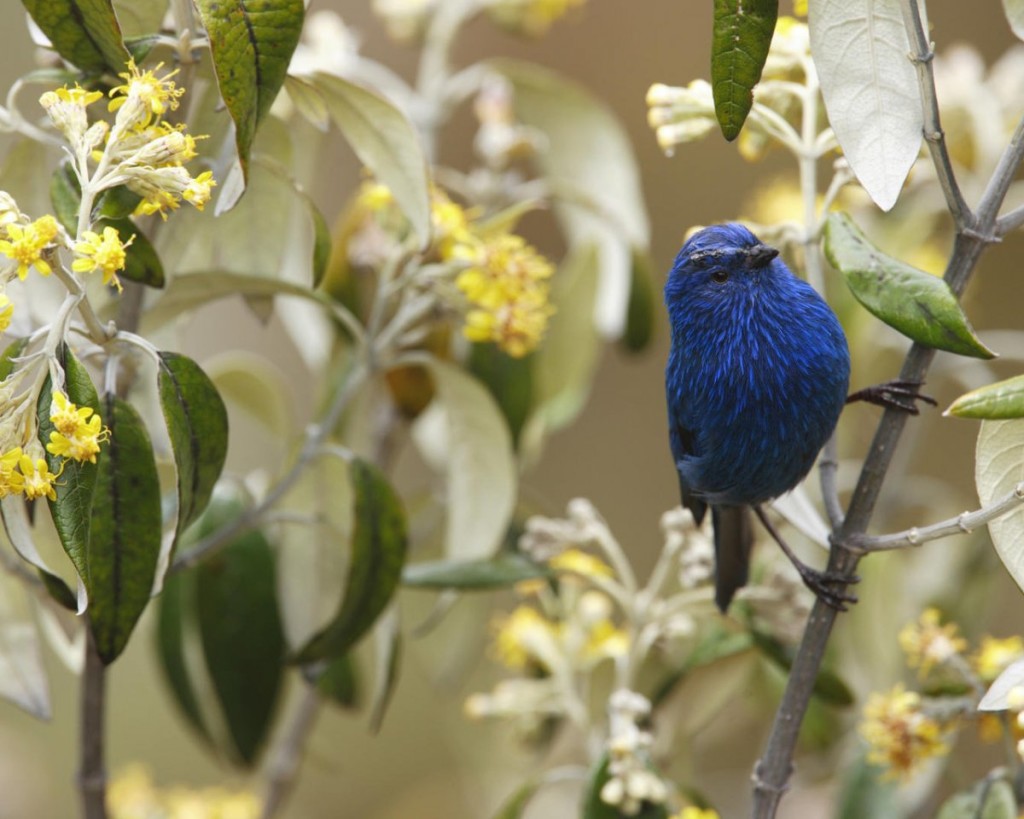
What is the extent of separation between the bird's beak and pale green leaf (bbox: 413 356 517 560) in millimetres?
505

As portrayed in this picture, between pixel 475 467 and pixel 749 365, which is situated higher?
pixel 749 365

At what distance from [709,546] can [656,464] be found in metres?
2.54

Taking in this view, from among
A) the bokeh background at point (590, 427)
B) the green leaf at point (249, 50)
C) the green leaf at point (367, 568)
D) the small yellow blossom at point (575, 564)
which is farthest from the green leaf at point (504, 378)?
the bokeh background at point (590, 427)

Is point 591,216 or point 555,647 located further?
point 591,216

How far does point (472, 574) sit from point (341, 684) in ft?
1.50

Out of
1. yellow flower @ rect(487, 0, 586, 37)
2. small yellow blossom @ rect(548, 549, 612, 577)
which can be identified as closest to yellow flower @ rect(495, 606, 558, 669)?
small yellow blossom @ rect(548, 549, 612, 577)

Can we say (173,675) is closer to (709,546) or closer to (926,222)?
(709,546)

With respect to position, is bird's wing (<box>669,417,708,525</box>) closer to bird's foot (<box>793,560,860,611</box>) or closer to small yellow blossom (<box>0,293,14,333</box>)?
bird's foot (<box>793,560,860,611</box>)

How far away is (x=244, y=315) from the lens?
4.53 metres

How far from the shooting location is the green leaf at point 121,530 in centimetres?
122

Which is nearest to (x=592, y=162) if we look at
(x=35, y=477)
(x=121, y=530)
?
(x=121, y=530)

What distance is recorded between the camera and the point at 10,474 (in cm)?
107

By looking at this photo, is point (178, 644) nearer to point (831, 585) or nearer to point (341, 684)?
point (341, 684)

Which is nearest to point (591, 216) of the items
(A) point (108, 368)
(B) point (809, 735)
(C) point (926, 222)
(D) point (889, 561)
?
(C) point (926, 222)
